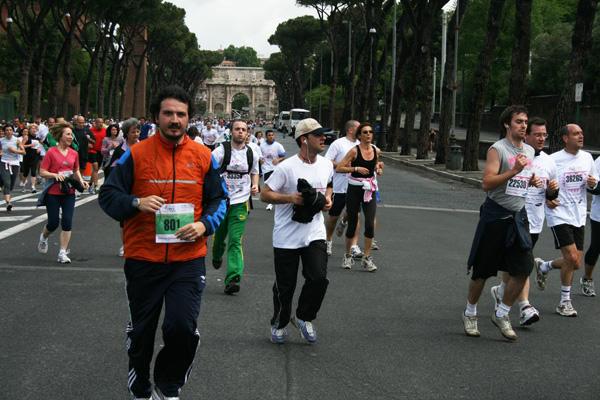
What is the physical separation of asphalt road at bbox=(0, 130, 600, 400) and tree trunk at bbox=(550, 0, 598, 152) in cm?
1120

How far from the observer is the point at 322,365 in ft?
17.6

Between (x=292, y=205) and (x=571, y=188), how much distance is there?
303 centimetres

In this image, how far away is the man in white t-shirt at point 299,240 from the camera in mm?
5879

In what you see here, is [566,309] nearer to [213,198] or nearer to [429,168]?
[213,198]

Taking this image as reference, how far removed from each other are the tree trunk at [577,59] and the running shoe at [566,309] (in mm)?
12950

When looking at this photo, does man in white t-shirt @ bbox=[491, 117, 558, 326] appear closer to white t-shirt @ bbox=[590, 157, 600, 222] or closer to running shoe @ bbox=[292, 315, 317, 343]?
white t-shirt @ bbox=[590, 157, 600, 222]

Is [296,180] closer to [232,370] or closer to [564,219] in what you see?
[232,370]

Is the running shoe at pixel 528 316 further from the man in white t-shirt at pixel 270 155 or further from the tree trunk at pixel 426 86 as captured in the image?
the tree trunk at pixel 426 86

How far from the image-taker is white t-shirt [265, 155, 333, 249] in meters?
5.93

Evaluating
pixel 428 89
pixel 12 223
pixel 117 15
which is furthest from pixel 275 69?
pixel 12 223

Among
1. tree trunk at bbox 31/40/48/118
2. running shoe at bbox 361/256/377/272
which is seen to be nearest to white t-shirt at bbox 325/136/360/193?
running shoe at bbox 361/256/377/272

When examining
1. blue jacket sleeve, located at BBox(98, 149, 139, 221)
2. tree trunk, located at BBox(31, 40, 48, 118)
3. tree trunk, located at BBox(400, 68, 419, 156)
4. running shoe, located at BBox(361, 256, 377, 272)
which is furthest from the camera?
tree trunk, located at BBox(31, 40, 48, 118)

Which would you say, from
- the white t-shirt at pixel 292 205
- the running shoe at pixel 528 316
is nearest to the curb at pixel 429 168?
the running shoe at pixel 528 316

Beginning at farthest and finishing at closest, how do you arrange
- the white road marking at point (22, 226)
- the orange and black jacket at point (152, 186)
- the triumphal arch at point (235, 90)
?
the triumphal arch at point (235, 90)
the white road marking at point (22, 226)
the orange and black jacket at point (152, 186)
